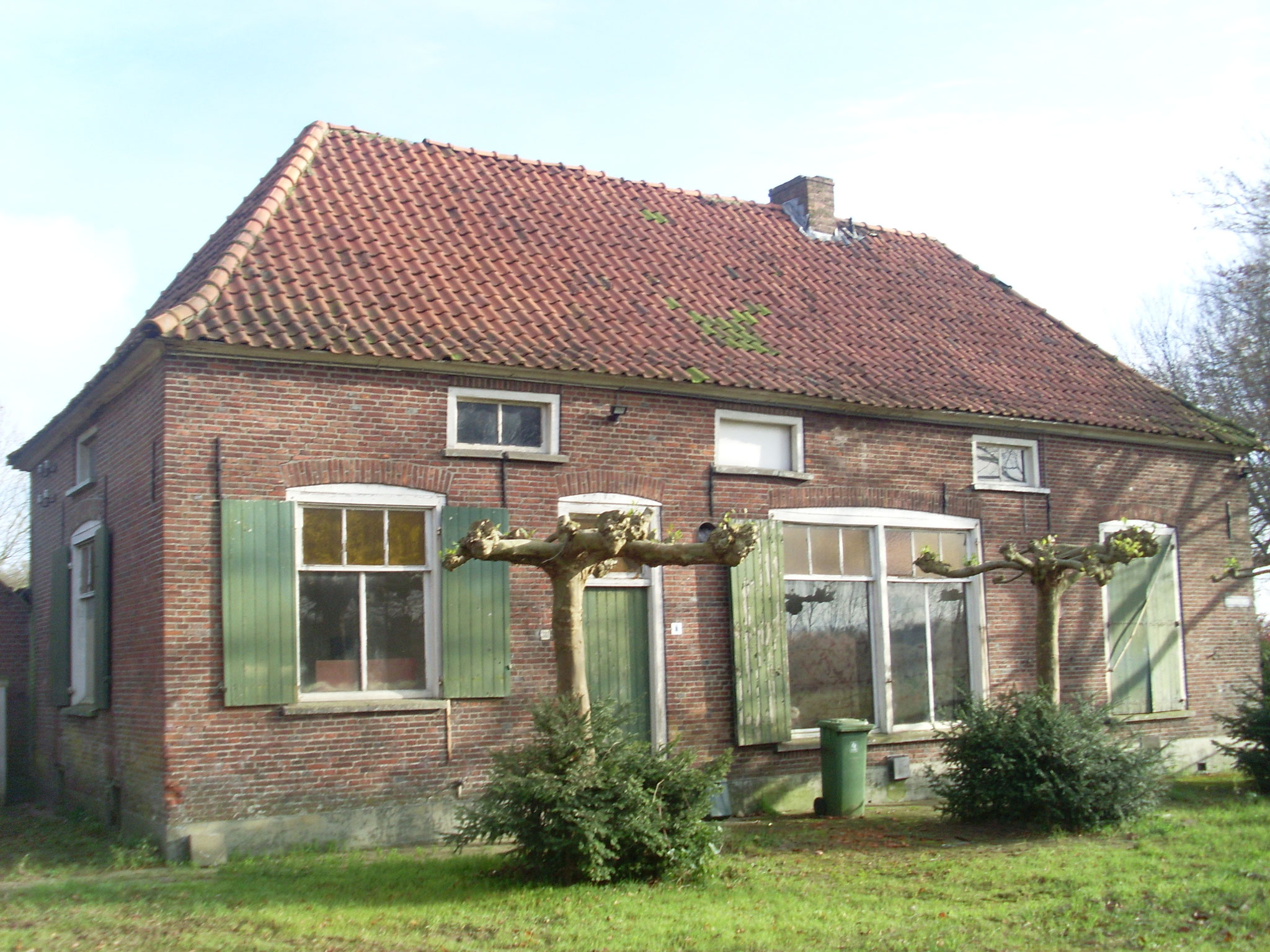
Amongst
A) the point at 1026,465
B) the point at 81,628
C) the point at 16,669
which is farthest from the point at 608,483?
the point at 16,669

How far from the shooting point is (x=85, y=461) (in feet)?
45.2

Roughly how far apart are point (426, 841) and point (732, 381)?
5.52 metres

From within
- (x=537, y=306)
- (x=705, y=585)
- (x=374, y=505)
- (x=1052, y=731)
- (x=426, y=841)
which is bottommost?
(x=426, y=841)

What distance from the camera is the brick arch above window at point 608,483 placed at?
11953mm

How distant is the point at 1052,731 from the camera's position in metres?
11.2

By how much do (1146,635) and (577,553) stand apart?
33.6 feet

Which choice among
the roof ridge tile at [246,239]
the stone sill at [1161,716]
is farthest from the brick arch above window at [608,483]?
the stone sill at [1161,716]

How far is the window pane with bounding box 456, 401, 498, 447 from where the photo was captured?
11.6 m

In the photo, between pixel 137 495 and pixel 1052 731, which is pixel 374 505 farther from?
pixel 1052 731

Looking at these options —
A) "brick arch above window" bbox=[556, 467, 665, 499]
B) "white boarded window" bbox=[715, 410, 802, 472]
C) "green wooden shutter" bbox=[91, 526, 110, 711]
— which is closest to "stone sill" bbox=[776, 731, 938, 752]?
"white boarded window" bbox=[715, 410, 802, 472]

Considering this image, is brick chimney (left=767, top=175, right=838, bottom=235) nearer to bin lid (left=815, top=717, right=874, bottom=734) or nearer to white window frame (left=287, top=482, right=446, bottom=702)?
bin lid (left=815, top=717, right=874, bottom=734)

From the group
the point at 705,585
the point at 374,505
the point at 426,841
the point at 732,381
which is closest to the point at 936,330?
the point at 732,381

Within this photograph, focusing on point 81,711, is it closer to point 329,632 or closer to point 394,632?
point 329,632

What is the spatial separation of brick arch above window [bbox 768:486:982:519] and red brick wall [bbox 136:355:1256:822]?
0.9 inches
